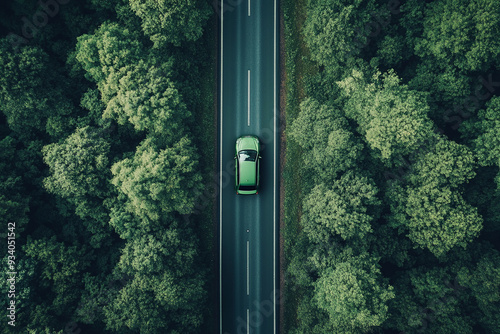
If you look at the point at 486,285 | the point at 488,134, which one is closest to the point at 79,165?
the point at 488,134

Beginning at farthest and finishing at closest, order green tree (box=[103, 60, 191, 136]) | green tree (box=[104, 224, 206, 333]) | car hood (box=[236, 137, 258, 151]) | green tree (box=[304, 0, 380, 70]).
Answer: car hood (box=[236, 137, 258, 151]), green tree (box=[104, 224, 206, 333]), green tree (box=[103, 60, 191, 136]), green tree (box=[304, 0, 380, 70])

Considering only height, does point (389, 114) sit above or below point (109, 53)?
below

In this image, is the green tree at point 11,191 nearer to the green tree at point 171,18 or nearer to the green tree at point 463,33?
the green tree at point 171,18

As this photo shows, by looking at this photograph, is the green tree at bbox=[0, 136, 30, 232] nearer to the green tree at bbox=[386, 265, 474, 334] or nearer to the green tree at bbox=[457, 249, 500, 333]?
the green tree at bbox=[386, 265, 474, 334]

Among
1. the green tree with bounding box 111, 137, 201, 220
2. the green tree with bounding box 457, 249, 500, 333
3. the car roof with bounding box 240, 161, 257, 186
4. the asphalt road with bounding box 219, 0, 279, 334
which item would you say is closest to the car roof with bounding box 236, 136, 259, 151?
the asphalt road with bounding box 219, 0, 279, 334

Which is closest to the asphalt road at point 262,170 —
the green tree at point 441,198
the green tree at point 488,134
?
the green tree at point 441,198

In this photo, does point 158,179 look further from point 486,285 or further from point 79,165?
point 486,285
